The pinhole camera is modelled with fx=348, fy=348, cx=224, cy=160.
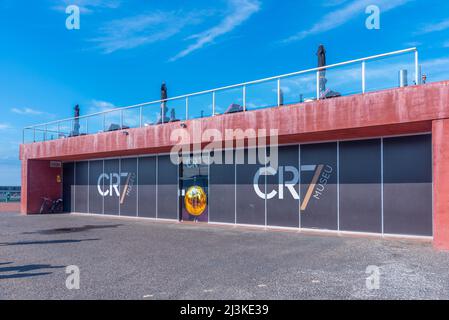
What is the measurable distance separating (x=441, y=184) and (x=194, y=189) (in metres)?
11.6

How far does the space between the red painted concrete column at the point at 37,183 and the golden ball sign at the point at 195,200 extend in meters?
12.3

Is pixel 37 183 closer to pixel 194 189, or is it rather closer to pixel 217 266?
pixel 194 189

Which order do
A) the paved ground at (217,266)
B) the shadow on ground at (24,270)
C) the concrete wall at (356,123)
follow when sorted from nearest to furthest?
the paved ground at (217,266), the shadow on ground at (24,270), the concrete wall at (356,123)

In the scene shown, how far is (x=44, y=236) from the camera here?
1377 centimetres

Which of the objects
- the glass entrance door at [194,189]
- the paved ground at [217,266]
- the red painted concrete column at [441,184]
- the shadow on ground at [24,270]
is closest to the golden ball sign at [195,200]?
the glass entrance door at [194,189]

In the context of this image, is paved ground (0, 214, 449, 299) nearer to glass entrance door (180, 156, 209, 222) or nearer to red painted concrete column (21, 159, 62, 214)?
glass entrance door (180, 156, 209, 222)

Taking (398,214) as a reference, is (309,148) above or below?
above

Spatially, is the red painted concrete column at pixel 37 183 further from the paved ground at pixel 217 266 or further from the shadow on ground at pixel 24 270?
the shadow on ground at pixel 24 270

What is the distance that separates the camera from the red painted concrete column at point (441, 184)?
1015 cm

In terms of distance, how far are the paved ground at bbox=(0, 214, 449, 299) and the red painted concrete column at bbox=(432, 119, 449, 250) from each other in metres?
0.57

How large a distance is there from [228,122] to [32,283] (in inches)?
382

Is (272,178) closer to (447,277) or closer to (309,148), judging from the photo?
(309,148)
